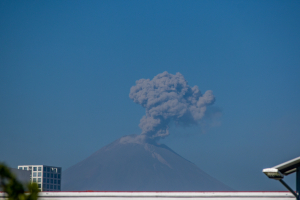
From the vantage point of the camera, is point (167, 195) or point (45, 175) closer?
point (167, 195)

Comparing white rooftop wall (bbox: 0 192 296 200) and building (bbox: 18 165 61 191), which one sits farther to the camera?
building (bbox: 18 165 61 191)

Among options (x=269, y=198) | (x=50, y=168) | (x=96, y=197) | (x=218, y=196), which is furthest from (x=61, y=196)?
(x=50, y=168)

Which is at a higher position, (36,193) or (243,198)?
(243,198)

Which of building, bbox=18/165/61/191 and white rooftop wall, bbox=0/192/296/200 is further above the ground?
building, bbox=18/165/61/191

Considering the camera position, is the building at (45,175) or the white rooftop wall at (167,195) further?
the building at (45,175)

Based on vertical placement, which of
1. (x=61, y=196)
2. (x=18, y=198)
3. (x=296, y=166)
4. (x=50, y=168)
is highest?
(x=50, y=168)

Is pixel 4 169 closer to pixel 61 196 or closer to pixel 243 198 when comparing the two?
pixel 61 196

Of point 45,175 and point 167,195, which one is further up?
point 45,175

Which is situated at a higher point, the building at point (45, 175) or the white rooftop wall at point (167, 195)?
→ the building at point (45, 175)
